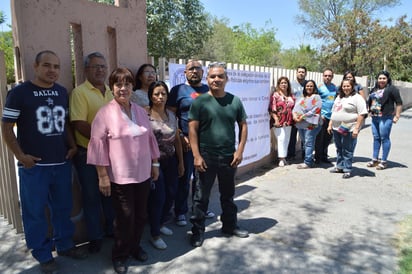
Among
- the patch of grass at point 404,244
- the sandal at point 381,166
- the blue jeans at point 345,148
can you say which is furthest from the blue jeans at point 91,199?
the sandal at point 381,166

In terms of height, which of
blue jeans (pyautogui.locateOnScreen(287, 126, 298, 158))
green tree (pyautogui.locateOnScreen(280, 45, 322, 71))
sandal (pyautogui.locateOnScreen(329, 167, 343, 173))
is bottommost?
sandal (pyautogui.locateOnScreen(329, 167, 343, 173))

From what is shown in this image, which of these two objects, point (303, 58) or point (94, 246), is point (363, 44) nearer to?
point (303, 58)

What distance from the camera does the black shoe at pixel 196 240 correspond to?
346 cm

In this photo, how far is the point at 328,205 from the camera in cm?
464

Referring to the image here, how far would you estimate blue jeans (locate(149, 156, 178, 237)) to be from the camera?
11.0ft

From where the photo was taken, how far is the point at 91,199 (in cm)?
320

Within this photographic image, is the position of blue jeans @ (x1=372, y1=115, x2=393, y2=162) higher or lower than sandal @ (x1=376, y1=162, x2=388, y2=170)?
higher

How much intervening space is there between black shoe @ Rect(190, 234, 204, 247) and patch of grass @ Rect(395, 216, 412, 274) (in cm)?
188

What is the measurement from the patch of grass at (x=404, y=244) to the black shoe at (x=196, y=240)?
1.88m

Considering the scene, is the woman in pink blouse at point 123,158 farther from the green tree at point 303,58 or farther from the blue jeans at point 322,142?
the green tree at point 303,58

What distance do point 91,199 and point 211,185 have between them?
122 centimetres

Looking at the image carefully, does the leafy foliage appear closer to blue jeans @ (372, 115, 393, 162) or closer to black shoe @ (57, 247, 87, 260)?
blue jeans @ (372, 115, 393, 162)

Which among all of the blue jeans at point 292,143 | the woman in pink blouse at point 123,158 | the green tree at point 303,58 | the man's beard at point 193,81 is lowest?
the blue jeans at point 292,143

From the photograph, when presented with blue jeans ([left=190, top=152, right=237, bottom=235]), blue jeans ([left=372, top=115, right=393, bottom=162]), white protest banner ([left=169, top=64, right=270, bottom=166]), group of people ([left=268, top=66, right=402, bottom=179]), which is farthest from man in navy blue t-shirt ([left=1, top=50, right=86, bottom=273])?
blue jeans ([left=372, top=115, right=393, bottom=162])
